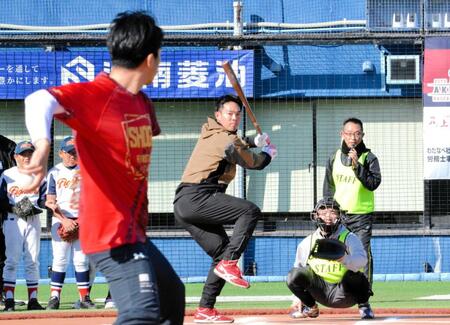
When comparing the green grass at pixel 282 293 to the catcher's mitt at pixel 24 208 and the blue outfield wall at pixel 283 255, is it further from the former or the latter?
the catcher's mitt at pixel 24 208

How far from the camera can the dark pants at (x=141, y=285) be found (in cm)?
502

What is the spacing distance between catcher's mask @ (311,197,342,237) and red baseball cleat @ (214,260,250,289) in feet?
3.05

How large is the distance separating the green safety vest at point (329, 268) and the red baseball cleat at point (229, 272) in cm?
88

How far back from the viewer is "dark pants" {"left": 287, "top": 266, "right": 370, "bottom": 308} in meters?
9.38

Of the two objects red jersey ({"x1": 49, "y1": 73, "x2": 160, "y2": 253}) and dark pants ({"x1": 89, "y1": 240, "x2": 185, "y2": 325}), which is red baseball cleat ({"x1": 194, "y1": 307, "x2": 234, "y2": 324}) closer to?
dark pants ({"x1": 89, "y1": 240, "x2": 185, "y2": 325})

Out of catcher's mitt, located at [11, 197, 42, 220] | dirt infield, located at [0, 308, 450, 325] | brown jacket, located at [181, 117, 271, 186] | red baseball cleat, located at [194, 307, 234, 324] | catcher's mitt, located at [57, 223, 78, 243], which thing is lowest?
dirt infield, located at [0, 308, 450, 325]

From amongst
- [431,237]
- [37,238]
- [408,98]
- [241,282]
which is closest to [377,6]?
[408,98]

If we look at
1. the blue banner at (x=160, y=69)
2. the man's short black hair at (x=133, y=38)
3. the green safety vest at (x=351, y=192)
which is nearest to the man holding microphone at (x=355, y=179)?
the green safety vest at (x=351, y=192)

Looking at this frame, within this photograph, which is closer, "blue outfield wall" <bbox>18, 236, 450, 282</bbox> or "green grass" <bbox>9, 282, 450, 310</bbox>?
"green grass" <bbox>9, 282, 450, 310</bbox>

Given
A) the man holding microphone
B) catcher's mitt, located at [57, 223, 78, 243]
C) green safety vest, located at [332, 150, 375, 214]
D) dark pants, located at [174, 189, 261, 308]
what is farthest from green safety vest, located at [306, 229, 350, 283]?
catcher's mitt, located at [57, 223, 78, 243]

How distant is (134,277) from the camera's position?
5062 millimetres

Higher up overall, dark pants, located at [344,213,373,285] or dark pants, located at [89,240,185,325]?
dark pants, located at [89,240,185,325]

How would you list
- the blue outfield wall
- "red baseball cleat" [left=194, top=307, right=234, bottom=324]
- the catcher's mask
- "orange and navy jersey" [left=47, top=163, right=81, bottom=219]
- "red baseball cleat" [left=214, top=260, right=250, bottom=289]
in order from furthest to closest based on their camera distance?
the blue outfield wall → "orange and navy jersey" [left=47, top=163, right=81, bottom=219] → the catcher's mask → "red baseball cleat" [left=194, top=307, right=234, bottom=324] → "red baseball cleat" [left=214, top=260, right=250, bottom=289]

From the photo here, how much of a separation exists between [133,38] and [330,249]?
4.32 metres
